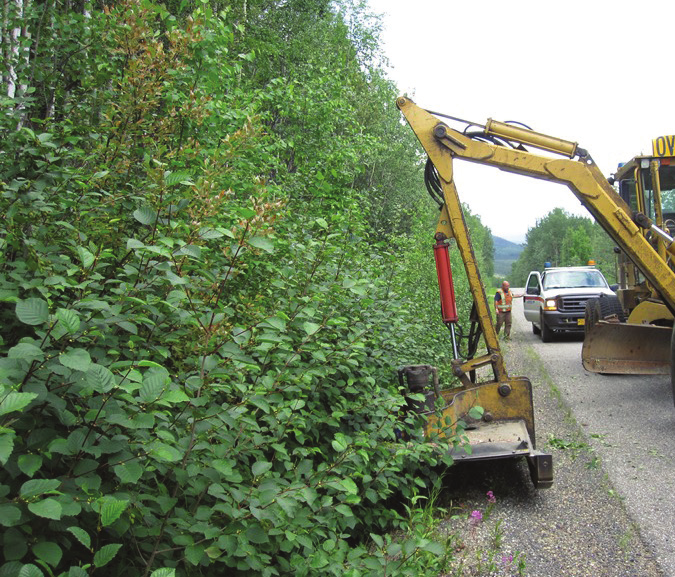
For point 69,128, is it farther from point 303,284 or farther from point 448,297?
point 448,297

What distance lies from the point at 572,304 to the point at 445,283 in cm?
1053

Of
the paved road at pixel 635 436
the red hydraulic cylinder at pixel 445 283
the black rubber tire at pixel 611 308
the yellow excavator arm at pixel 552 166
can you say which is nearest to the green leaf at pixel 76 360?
the paved road at pixel 635 436

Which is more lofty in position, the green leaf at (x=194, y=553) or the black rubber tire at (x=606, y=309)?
the black rubber tire at (x=606, y=309)

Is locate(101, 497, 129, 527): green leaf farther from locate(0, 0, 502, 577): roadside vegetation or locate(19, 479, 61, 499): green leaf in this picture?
locate(19, 479, 61, 499): green leaf

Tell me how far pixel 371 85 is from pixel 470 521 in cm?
2785

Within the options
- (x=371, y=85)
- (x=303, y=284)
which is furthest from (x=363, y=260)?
(x=371, y=85)

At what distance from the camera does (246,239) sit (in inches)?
89.2

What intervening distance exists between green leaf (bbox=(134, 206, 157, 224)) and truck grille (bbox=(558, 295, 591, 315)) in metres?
14.8

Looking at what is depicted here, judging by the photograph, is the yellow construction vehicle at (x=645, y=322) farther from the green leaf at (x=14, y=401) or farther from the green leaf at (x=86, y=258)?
the green leaf at (x=14, y=401)

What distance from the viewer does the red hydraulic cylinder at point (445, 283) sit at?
635 centimetres

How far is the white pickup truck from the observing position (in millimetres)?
15523

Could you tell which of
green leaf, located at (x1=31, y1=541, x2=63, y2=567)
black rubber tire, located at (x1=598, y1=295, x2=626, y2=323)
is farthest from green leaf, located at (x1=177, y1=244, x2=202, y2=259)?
black rubber tire, located at (x1=598, y1=295, x2=626, y2=323)

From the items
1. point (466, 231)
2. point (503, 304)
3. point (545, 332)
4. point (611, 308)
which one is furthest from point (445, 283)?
point (545, 332)

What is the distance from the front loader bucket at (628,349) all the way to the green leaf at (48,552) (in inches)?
340
